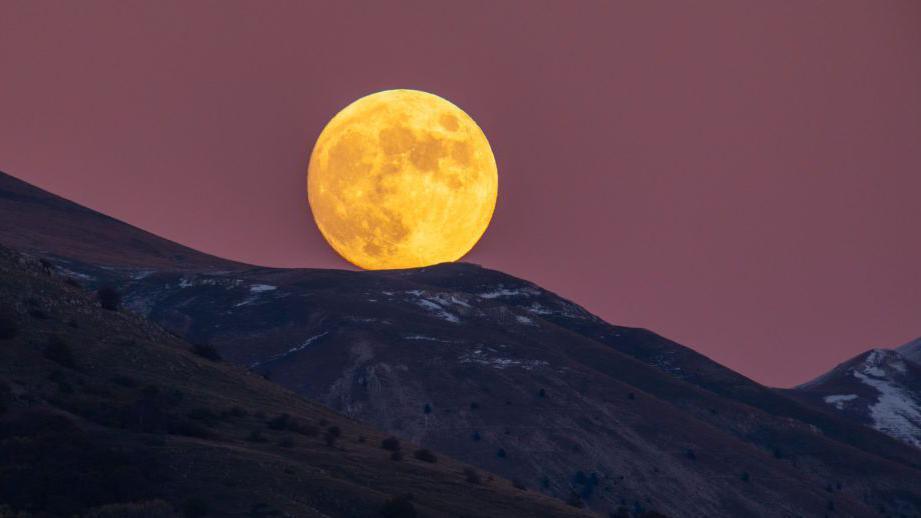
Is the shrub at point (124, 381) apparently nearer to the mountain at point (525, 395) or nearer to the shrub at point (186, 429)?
the shrub at point (186, 429)

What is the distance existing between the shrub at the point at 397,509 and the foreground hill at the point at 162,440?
0.09 metres

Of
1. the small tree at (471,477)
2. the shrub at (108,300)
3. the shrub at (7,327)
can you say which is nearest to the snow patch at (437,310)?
the shrub at (108,300)

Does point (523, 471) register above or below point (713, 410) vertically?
below

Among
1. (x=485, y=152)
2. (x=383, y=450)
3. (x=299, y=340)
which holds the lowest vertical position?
(x=383, y=450)

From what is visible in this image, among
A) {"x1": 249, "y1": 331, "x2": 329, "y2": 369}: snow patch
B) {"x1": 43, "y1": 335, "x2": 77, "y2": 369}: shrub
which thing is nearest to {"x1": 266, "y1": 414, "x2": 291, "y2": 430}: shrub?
{"x1": 43, "y1": 335, "x2": 77, "y2": 369}: shrub

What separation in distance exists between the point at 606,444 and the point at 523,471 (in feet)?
47.9

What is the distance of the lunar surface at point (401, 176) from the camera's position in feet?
579

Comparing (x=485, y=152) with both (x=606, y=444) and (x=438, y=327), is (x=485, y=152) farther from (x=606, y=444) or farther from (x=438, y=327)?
(x=606, y=444)

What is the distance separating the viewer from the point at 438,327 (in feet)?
573

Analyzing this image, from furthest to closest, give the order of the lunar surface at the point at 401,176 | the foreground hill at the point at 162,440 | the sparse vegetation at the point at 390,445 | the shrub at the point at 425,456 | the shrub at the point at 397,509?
the lunar surface at the point at 401,176 < the shrub at the point at 425,456 < the sparse vegetation at the point at 390,445 < the shrub at the point at 397,509 < the foreground hill at the point at 162,440

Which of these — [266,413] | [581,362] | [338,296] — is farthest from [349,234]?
[266,413]

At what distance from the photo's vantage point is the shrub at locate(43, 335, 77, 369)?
267ft

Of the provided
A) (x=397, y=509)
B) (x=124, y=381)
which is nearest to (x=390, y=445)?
(x=124, y=381)

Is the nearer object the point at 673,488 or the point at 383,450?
the point at 383,450
